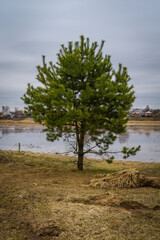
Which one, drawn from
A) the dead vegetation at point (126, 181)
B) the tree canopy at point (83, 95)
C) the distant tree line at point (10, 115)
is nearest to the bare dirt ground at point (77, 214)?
the dead vegetation at point (126, 181)

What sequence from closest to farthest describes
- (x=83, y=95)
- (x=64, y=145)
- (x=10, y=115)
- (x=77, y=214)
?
(x=77, y=214)
(x=83, y=95)
(x=64, y=145)
(x=10, y=115)

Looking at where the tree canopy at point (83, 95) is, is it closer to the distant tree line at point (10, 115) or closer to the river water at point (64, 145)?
the river water at point (64, 145)

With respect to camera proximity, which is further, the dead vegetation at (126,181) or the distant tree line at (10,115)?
the distant tree line at (10,115)

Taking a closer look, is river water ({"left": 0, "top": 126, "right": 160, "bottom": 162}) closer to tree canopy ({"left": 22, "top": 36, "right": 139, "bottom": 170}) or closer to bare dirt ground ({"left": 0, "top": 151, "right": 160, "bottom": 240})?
tree canopy ({"left": 22, "top": 36, "right": 139, "bottom": 170})

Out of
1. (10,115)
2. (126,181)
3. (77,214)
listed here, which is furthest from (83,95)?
(10,115)

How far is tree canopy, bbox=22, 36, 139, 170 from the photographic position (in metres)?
10.2

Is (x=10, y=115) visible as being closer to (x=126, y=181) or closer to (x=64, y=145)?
(x=64, y=145)

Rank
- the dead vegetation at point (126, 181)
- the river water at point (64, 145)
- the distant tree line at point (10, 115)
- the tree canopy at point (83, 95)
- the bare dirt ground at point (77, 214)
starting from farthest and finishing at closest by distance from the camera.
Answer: the distant tree line at point (10, 115)
the river water at point (64, 145)
the tree canopy at point (83, 95)
the dead vegetation at point (126, 181)
the bare dirt ground at point (77, 214)

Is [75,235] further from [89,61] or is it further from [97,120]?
[89,61]

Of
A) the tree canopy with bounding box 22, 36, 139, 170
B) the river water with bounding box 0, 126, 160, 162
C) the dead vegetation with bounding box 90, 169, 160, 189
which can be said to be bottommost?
the river water with bounding box 0, 126, 160, 162

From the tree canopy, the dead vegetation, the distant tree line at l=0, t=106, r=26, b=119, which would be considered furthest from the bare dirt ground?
the distant tree line at l=0, t=106, r=26, b=119

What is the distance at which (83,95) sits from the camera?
33.0 ft

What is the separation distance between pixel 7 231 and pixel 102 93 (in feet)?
25.0

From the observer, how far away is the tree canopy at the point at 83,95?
10180 millimetres
